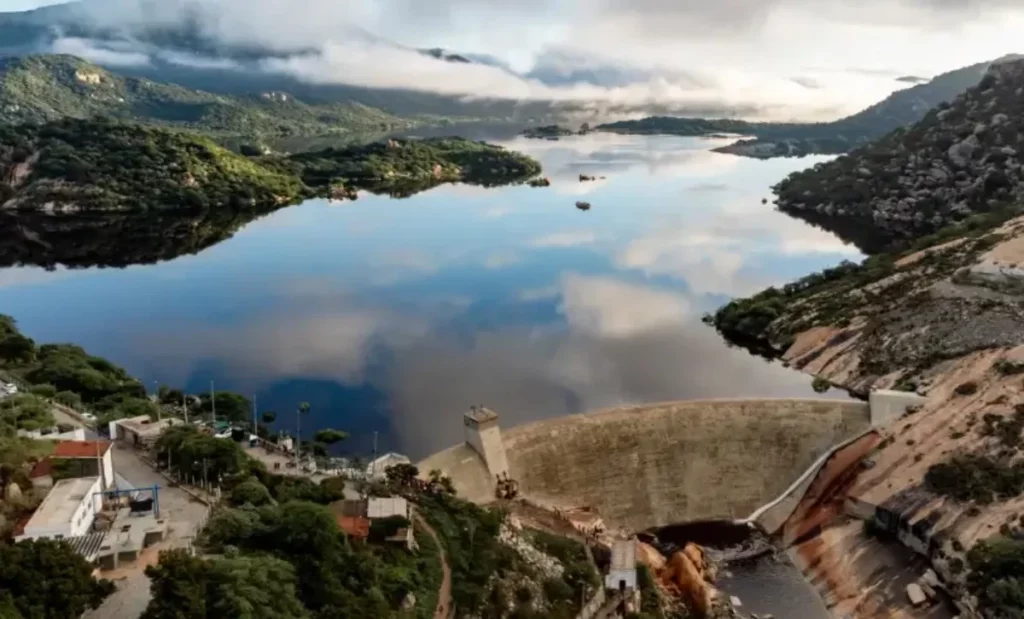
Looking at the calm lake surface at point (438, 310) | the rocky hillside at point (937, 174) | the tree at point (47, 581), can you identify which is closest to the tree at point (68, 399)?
the calm lake surface at point (438, 310)

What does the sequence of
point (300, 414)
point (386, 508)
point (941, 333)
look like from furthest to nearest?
point (941, 333), point (300, 414), point (386, 508)

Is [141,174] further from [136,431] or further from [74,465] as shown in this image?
[74,465]

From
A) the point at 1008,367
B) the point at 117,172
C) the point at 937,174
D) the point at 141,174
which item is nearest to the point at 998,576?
the point at 1008,367

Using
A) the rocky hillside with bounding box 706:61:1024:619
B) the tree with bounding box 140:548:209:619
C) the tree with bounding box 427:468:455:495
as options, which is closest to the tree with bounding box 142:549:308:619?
the tree with bounding box 140:548:209:619

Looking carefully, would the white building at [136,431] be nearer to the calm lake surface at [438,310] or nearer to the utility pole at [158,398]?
the utility pole at [158,398]

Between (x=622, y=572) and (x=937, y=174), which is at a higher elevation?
(x=937, y=174)

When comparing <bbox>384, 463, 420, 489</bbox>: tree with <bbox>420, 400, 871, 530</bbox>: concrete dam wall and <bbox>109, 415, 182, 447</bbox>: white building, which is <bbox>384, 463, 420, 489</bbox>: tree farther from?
<bbox>109, 415, 182, 447</bbox>: white building
